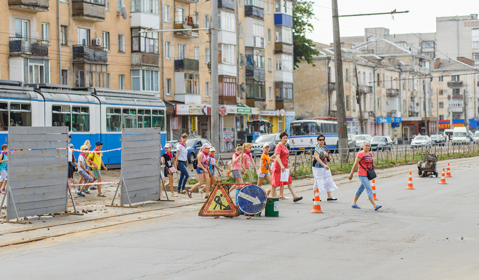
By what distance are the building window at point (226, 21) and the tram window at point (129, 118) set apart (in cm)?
2479

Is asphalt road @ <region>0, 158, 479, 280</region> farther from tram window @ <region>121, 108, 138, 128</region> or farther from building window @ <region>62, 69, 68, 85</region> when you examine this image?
building window @ <region>62, 69, 68, 85</region>

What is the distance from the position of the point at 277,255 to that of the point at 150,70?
128 feet

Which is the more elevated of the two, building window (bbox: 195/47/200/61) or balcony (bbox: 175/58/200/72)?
building window (bbox: 195/47/200/61)

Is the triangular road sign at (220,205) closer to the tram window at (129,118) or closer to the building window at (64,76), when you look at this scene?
the tram window at (129,118)

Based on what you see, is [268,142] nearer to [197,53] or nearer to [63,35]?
[197,53]

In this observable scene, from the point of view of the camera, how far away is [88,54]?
41219 mm

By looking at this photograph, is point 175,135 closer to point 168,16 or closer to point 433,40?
point 168,16

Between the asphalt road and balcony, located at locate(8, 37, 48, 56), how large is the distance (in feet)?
85.4

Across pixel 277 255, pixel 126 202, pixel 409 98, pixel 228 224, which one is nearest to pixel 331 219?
pixel 228 224

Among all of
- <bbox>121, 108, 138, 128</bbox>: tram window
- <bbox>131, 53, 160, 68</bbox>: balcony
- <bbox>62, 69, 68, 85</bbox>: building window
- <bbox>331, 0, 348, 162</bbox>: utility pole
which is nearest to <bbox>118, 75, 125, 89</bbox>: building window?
<bbox>131, 53, 160, 68</bbox>: balcony

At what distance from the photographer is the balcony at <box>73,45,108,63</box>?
134 feet

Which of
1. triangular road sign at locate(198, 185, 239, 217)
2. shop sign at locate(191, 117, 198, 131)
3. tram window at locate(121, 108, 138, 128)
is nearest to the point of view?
triangular road sign at locate(198, 185, 239, 217)

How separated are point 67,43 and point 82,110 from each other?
13574 millimetres

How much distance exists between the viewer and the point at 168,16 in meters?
49.4
